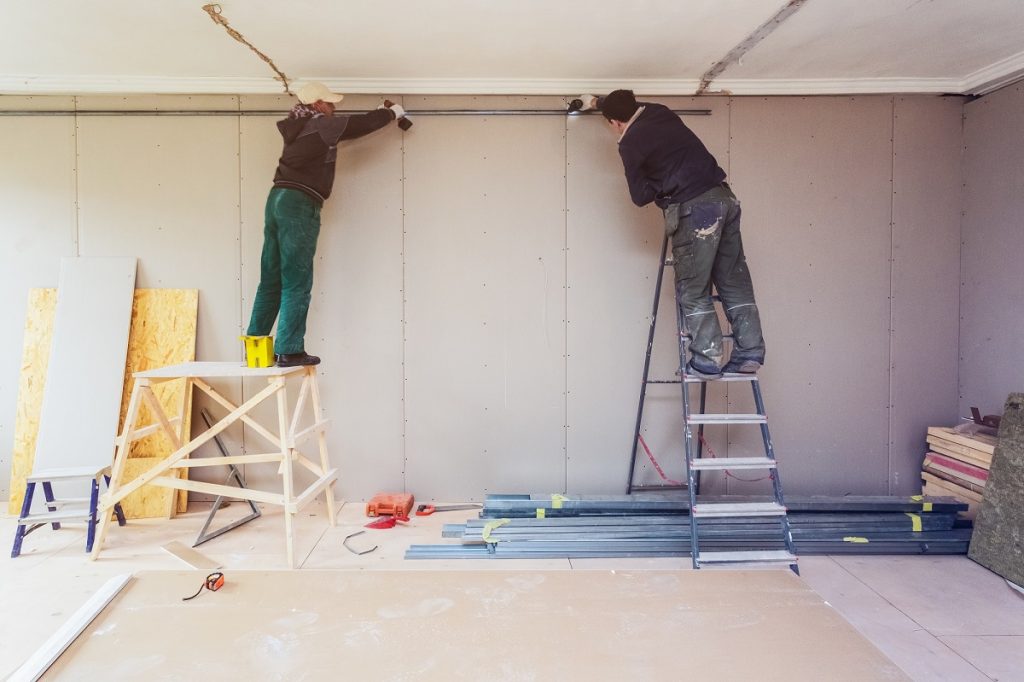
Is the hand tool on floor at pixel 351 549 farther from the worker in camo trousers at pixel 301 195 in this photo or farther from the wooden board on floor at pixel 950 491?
the wooden board on floor at pixel 950 491

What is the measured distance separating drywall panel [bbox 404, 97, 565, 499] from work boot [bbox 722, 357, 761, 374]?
3.28 feet

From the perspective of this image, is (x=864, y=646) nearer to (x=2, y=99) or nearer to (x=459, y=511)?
(x=459, y=511)

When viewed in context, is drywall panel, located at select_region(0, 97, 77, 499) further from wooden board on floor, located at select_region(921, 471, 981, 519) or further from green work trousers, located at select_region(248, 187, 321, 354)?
wooden board on floor, located at select_region(921, 471, 981, 519)

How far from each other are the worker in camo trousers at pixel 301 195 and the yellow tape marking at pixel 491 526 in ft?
4.30

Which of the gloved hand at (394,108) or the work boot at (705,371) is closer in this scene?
the work boot at (705,371)

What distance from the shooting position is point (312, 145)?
2811mm

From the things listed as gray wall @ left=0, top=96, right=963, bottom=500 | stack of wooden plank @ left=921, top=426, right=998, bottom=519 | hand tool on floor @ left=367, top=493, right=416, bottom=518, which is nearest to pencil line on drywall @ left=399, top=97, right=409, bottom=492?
gray wall @ left=0, top=96, right=963, bottom=500

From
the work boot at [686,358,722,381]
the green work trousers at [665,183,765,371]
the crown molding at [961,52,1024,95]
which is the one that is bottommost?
the work boot at [686,358,722,381]

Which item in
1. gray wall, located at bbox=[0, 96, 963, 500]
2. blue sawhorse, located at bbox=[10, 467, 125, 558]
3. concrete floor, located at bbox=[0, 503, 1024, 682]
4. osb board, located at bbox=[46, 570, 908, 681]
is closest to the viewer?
osb board, located at bbox=[46, 570, 908, 681]

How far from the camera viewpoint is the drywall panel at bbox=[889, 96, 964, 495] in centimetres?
325

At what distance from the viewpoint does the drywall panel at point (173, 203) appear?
3.19 meters

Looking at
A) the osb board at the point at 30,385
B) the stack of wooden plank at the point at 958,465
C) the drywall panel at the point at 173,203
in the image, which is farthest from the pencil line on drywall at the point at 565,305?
the osb board at the point at 30,385

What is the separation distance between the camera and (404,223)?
10.6 feet

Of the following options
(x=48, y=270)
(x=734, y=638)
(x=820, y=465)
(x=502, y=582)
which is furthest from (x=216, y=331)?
(x=820, y=465)
